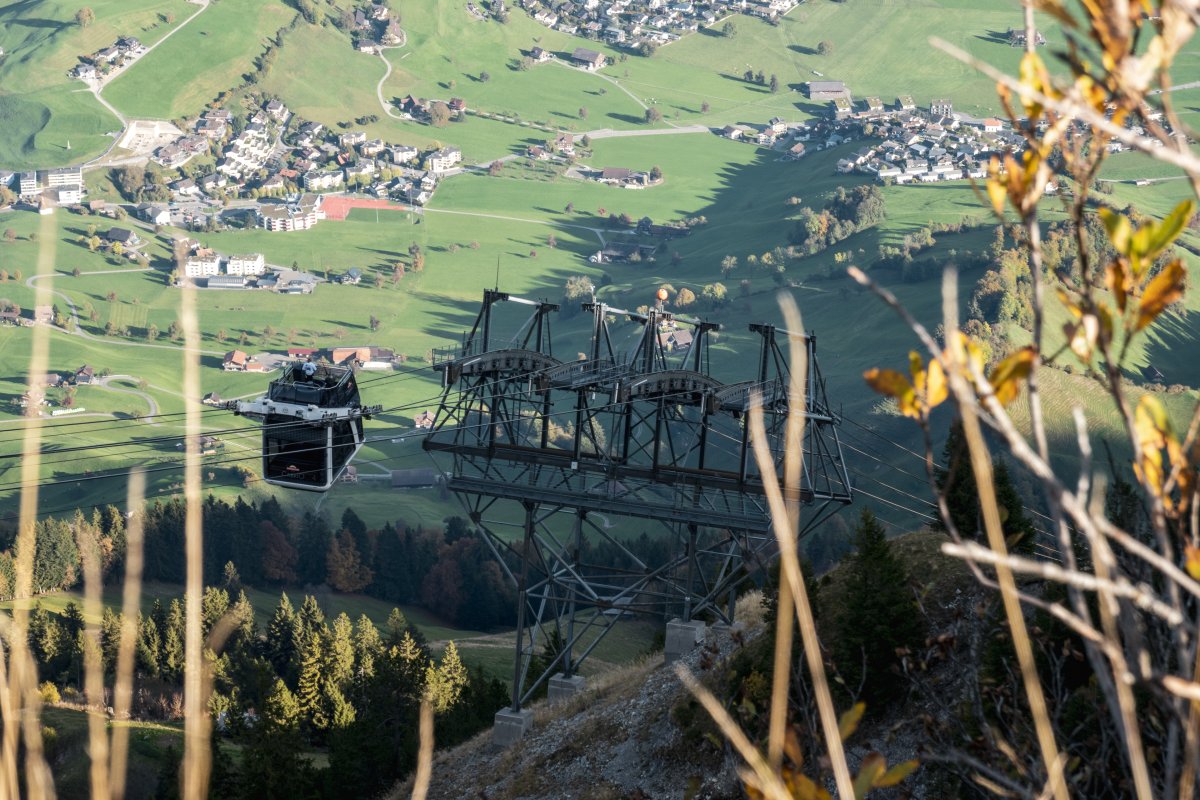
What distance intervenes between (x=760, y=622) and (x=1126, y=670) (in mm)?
51032

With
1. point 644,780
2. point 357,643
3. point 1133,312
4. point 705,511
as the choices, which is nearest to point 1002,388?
point 1133,312

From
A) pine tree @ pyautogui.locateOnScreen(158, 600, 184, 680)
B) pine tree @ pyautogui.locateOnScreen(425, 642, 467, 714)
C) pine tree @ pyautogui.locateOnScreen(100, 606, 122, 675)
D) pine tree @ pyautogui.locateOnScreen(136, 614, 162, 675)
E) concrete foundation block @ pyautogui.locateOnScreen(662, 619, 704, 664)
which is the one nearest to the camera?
concrete foundation block @ pyautogui.locateOnScreen(662, 619, 704, 664)

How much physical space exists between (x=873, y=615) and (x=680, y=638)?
642 inches

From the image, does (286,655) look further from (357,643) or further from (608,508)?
(608,508)

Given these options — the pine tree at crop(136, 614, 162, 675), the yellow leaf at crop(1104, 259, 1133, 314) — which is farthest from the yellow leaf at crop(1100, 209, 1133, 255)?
the pine tree at crop(136, 614, 162, 675)

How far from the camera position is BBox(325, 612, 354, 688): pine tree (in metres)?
90.1

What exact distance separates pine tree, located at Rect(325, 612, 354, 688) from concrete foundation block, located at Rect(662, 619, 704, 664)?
37.1 meters

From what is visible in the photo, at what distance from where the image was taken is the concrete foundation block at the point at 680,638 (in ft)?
183

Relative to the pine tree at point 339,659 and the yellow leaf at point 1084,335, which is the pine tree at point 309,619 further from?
the yellow leaf at point 1084,335

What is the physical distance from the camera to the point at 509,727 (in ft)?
182

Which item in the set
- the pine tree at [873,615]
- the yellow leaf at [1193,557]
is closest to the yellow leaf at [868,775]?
the yellow leaf at [1193,557]

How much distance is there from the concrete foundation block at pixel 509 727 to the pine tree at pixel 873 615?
17.6m

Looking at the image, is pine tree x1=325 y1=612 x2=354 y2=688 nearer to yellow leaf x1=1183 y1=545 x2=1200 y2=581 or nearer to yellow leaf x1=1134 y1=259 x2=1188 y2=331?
yellow leaf x1=1183 y1=545 x2=1200 y2=581

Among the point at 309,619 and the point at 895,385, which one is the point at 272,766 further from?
the point at 895,385
